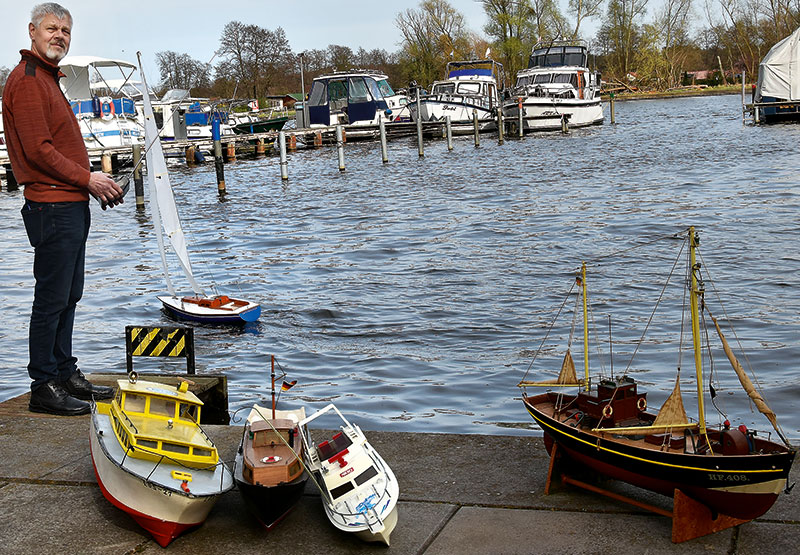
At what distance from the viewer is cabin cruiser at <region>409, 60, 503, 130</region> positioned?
54.8 meters

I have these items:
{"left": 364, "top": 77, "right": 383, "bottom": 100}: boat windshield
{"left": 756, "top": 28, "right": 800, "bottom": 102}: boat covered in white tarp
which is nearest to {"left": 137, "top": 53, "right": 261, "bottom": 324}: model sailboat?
{"left": 364, "top": 77, "right": 383, "bottom": 100}: boat windshield

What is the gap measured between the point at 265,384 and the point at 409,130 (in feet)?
153

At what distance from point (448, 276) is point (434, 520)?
12.7 meters

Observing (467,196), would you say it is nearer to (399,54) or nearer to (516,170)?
(516,170)

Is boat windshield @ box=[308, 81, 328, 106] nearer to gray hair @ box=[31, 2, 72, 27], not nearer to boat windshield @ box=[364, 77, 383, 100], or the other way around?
boat windshield @ box=[364, 77, 383, 100]

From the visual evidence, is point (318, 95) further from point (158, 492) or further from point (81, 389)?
point (158, 492)

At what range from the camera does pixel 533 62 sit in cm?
6219

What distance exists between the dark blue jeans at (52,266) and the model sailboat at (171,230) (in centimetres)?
783

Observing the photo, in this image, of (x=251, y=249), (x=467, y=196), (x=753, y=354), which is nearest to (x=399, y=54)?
(x=467, y=196)

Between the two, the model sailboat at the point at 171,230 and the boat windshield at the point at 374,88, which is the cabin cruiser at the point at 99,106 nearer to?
the boat windshield at the point at 374,88

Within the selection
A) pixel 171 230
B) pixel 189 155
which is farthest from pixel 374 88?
pixel 171 230

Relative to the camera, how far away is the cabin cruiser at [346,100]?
→ 53312 millimetres

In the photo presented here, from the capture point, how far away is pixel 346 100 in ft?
177

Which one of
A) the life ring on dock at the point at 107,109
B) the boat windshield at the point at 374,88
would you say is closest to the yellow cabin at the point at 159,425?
the life ring on dock at the point at 107,109
